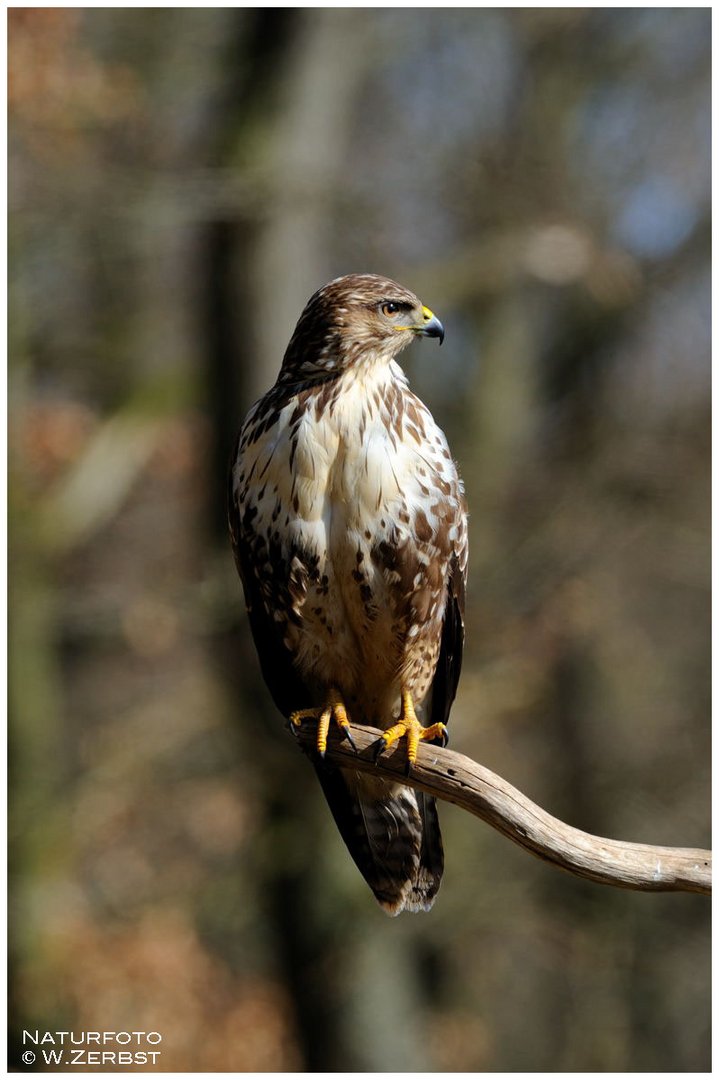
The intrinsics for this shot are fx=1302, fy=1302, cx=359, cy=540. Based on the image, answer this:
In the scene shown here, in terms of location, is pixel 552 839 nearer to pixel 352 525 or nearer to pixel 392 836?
pixel 392 836

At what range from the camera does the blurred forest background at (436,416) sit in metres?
8.55

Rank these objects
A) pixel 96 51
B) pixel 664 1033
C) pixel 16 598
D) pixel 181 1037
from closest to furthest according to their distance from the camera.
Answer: pixel 16 598 → pixel 96 51 → pixel 181 1037 → pixel 664 1033

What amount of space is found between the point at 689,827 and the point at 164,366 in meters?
5.45

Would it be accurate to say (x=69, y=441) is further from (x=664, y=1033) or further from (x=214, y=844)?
(x=664, y=1033)

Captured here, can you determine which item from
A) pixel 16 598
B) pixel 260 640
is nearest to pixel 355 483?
pixel 260 640

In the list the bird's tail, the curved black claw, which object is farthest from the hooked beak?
the bird's tail

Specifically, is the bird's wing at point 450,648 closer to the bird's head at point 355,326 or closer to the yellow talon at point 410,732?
the yellow talon at point 410,732

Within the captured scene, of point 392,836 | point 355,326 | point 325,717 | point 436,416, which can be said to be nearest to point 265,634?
point 325,717

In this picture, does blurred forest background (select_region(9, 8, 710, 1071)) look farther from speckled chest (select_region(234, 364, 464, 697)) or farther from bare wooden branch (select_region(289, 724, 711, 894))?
bare wooden branch (select_region(289, 724, 711, 894))

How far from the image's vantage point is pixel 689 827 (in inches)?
398

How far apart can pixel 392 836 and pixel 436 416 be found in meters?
5.94

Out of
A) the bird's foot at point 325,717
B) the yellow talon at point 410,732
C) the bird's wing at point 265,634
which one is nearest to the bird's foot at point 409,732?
the yellow talon at point 410,732

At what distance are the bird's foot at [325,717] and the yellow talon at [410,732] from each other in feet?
0.42

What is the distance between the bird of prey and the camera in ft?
12.1
